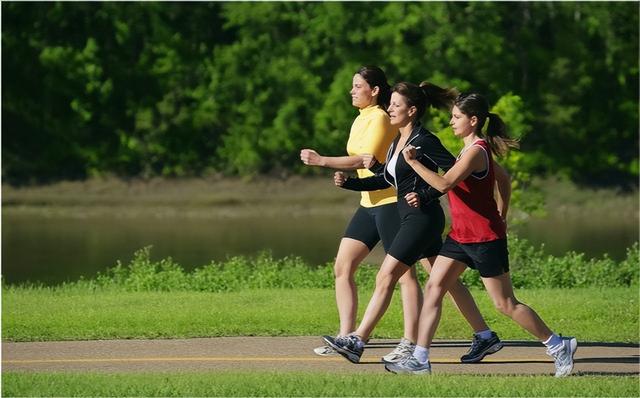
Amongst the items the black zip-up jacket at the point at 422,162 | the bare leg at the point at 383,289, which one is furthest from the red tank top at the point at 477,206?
the bare leg at the point at 383,289

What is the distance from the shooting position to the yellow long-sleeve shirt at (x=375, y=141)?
1095 centimetres

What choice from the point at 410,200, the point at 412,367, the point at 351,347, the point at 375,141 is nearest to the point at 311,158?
the point at 375,141

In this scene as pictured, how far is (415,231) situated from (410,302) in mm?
581

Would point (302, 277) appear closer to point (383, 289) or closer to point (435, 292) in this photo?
point (383, 289)

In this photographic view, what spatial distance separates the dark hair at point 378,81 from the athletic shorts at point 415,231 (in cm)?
93

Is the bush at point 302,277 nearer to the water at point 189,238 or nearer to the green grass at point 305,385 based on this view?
the water at point 189,238

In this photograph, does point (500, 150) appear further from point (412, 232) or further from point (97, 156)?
point (97, 156)

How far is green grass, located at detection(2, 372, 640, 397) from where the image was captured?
371 inches

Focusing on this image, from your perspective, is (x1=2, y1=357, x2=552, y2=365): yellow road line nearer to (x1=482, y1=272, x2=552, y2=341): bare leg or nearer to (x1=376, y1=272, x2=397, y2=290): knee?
(x1=376, y1=272, x2=397, y2=290): knee

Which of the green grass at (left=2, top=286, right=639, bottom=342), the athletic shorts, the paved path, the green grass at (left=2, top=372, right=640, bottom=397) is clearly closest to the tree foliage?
the green grass at (left=2, top=286, right=639, bottom=342)

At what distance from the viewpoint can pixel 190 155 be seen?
4212cm

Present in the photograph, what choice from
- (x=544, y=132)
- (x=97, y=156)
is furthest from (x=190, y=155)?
(x=544, y=132)

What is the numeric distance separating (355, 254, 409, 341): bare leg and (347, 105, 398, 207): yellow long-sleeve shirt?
1.76ft

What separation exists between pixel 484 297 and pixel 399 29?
27.0 metres
